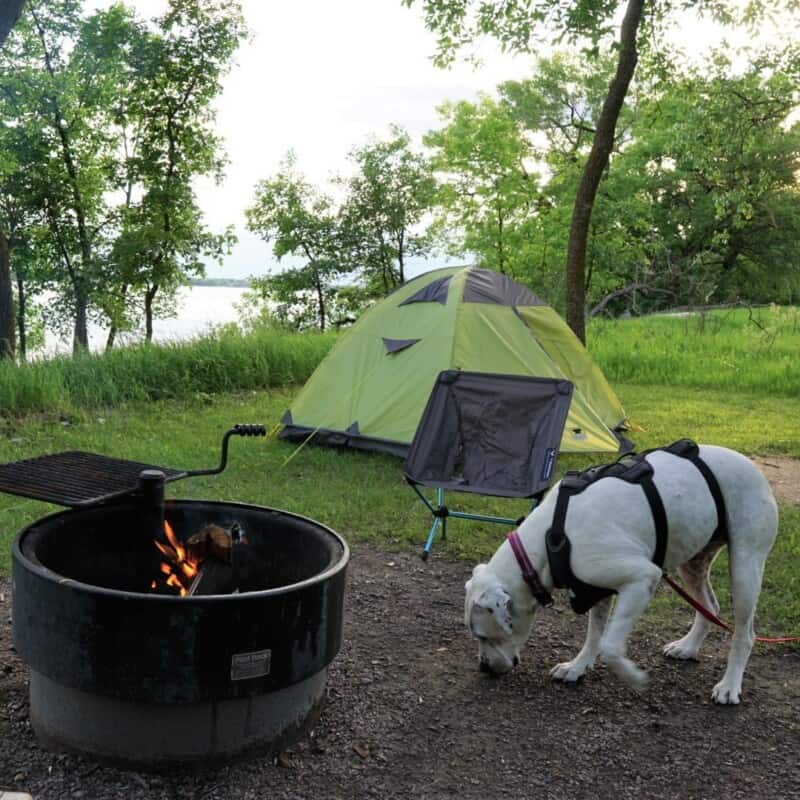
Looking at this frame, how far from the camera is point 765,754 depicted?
2.88 metres

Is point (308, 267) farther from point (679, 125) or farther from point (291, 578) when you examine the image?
point (291, 578)

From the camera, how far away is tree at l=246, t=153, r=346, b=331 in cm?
2167

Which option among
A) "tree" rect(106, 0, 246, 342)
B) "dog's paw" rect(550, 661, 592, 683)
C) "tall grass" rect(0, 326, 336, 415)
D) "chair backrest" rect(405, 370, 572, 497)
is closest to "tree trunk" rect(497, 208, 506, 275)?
"tree" rect(106, 0, 246, 342)

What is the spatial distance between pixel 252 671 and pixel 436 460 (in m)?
3.05

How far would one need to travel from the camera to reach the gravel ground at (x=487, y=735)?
2.58m

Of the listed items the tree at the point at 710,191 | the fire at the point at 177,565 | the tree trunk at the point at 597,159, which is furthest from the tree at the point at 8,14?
the tree at the point at 710,191

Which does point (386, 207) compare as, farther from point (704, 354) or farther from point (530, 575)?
point (530, 575)

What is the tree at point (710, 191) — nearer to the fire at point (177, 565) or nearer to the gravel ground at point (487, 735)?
the gravel ground at point (487, 735)

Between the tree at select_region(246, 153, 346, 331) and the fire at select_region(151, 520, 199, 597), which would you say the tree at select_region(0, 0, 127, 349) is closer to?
the tree at select_region(246, 153, 346, 331)

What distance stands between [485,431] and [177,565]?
115 inches

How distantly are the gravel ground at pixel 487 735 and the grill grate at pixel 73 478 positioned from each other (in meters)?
0.83

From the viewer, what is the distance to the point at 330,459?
703cm

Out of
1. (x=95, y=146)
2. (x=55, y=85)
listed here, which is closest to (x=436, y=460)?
(x=55, y=85)

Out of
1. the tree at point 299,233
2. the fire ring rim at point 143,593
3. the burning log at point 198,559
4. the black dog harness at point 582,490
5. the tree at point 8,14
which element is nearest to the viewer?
the fire ring rim at point 143,593
